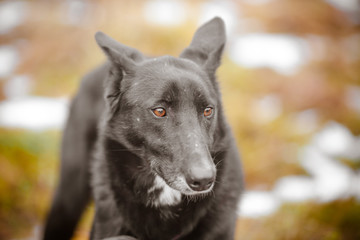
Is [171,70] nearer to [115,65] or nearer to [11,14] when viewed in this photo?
[115,65]

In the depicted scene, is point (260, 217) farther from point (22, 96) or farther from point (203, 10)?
point (203, 10)

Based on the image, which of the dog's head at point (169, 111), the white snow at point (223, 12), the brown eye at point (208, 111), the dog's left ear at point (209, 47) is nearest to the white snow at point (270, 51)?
the white snow at point (223, 12)

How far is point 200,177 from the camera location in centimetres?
220

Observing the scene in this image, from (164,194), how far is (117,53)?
120 centimetres

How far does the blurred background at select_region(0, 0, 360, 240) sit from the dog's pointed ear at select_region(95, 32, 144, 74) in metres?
1.57

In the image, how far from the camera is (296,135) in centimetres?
682

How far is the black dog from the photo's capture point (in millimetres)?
2502

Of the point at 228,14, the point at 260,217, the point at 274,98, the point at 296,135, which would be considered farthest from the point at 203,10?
the point at 260,217

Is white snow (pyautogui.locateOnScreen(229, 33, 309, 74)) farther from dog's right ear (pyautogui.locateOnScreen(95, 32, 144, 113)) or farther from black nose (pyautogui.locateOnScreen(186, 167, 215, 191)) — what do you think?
black nose (pyautogui.locateOnScreen(186, 167, 215, 191))

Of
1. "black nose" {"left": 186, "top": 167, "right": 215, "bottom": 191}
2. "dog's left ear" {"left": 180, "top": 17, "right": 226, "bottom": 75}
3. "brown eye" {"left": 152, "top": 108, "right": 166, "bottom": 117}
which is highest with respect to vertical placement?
"dog's left ear" {"left": 180, "top": 17, "right": 226, "bottom": 75}

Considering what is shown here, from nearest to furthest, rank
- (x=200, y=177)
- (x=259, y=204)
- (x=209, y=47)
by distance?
(x=200, y=177)
(x=209, y=47)
(x=259, y=204)

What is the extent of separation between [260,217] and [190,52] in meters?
2.95

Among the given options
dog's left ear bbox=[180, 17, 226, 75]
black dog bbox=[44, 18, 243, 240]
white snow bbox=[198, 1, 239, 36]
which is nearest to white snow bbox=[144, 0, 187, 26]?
white snow bbox=[198, 1, 239, 36]

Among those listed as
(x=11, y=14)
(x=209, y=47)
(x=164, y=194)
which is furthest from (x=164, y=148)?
(x=11, y=14)
